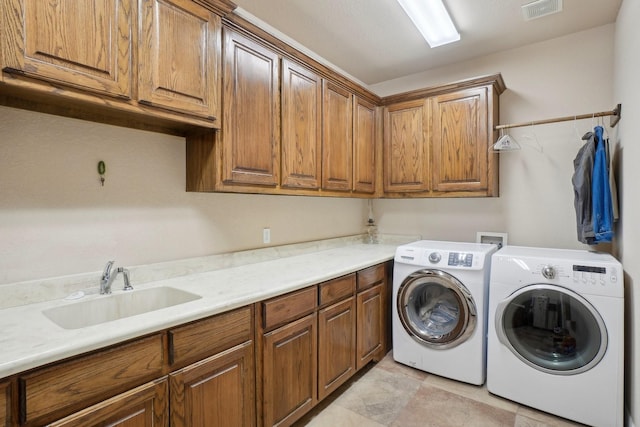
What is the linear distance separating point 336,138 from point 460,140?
108 cm

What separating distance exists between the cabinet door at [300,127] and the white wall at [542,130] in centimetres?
158

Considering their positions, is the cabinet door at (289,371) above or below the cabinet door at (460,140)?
below

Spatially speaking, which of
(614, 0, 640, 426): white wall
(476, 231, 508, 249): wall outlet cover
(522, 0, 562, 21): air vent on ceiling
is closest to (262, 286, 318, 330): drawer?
(614, 0, 640, 426): white wall

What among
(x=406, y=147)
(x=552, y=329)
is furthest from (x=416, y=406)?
(x=406, y=147)

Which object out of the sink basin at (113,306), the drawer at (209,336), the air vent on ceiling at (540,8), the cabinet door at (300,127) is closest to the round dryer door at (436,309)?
the cabinet door at (300,127)

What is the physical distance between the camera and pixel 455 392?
227 centimetres

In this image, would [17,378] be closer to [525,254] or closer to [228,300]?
[228,300]

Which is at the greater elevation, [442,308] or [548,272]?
[548,272]

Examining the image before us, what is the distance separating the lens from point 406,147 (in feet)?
10.0

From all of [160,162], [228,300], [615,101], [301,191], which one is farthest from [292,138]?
[615,101]

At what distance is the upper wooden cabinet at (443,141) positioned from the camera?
267 cm

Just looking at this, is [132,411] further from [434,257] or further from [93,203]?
[434,257]

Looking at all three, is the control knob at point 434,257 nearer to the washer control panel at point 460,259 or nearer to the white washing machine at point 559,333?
the washer control panel at point 460,259

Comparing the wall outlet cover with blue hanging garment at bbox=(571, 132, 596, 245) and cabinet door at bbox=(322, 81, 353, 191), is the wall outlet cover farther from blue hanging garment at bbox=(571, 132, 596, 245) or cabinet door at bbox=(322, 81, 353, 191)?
cabinet door at bbox=(322, 81, 353, 191)
